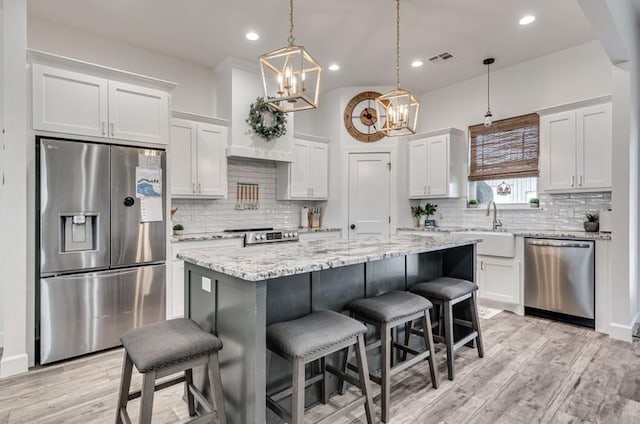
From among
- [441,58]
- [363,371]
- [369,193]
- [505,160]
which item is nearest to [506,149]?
[505,160]

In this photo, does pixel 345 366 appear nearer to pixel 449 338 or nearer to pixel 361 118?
pixel 449 338

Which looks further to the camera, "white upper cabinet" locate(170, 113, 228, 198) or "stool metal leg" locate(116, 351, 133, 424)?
"white upper cabinet" locate(170, 113, 228, 198)

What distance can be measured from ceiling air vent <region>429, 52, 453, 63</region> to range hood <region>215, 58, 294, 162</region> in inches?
88.9

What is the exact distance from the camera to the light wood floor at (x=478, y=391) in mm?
2043

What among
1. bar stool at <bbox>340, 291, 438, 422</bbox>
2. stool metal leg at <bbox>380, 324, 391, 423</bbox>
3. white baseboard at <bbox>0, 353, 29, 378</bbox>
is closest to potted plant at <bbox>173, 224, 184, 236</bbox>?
white baseboard at <bbox>0, 353, 29, 378</bbox>

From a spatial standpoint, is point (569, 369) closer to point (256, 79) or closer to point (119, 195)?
point (119, 195)

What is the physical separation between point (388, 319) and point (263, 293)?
86 cm

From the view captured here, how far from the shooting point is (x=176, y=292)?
3.49m

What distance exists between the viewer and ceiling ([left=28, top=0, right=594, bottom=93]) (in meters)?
3.18

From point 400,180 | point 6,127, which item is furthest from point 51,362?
point 400,180

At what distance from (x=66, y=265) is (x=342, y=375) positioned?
2.39 metres

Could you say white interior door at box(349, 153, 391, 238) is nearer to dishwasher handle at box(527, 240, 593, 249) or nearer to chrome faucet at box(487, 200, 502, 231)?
chrome faucet at box(487, 200, 502, 231)

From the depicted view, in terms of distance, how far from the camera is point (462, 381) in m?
2.45

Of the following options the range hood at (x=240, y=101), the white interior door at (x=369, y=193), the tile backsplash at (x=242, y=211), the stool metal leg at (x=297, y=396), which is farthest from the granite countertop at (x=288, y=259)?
the white interior door at (x=369, y=193)
